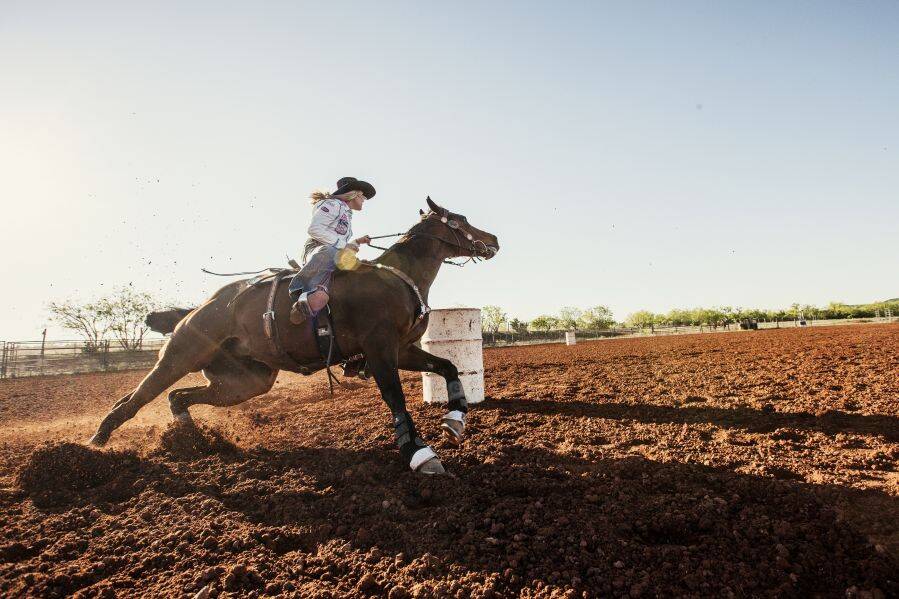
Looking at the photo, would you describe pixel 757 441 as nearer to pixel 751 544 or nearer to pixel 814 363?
pixel 751 544

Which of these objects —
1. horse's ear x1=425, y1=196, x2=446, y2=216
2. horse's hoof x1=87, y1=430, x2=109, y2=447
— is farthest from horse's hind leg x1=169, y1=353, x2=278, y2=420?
horse's ear x1=425, y1=196, x2=446, y2=216

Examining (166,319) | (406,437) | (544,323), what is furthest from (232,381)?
(544,323)

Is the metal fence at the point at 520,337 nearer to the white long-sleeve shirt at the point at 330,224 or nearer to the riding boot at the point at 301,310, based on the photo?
the white long-sleeve shirt at the point at 330,224

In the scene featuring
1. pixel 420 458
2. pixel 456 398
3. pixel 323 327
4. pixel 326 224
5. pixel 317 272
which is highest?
pixel 326 224

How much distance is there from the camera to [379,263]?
4.59 metres

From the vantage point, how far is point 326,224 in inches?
176

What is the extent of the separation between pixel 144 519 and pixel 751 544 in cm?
359

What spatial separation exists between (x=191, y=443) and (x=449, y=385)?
2829 millimetres

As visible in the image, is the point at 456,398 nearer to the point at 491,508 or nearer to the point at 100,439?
the point at 491,508

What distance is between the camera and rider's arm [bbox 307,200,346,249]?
4.41m

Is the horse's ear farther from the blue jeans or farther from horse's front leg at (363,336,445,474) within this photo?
horse's front leg at (363,336,445,474)

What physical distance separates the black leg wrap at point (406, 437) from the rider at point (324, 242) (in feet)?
4.08

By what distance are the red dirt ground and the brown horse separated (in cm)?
40

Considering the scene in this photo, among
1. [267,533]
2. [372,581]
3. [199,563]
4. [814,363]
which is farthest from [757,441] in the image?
[814,363]
